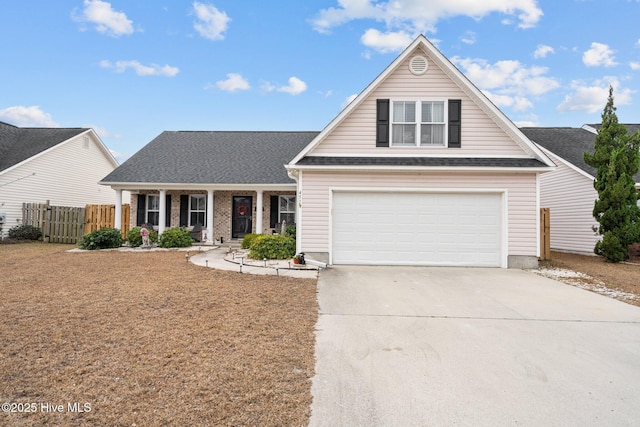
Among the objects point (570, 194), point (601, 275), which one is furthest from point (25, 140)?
point (570, 194)

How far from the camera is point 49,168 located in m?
19.8

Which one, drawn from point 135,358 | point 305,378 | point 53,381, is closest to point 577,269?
point 305,378

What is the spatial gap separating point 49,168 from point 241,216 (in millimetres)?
12089

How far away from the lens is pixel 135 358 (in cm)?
379

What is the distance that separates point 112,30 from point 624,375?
20.5 m

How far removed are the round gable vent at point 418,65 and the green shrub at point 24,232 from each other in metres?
19.3

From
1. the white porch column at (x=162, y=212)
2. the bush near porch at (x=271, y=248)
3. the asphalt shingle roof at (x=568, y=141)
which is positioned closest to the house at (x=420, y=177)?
the bush near porch at (x=271, y=248)

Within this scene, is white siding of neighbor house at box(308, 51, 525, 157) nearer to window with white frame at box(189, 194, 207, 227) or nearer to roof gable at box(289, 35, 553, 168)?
roof gable at box(289, 35, 553, 168)

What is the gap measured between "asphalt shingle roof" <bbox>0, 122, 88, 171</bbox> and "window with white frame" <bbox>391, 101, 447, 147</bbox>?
19.6 m

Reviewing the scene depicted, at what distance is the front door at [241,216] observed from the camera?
55.9 feet

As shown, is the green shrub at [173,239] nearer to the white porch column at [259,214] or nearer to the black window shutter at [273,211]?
the white porch column at [259,214]

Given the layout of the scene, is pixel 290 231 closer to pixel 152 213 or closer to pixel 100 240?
pixel 100 240

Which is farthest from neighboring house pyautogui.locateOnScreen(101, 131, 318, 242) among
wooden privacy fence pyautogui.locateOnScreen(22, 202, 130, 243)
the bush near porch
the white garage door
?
the white garage door

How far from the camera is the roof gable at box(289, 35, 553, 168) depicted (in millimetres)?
10727
